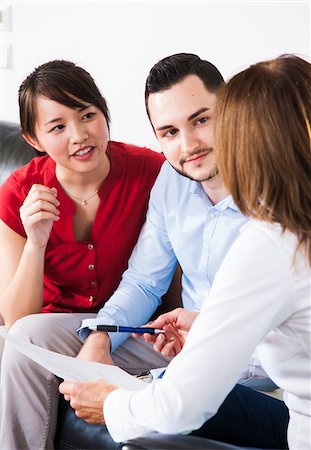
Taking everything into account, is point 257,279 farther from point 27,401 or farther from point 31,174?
point 31,174

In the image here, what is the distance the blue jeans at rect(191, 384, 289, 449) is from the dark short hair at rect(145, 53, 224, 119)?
2.62 feet

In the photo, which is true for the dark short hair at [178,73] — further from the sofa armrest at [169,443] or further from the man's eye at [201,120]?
the sofa armrest at [169,443]

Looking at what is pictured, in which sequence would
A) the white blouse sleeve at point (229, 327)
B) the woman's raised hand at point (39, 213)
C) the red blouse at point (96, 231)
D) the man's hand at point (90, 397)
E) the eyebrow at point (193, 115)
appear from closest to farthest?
the white blouse sleeve at point (229, 327)
the man's hand at point (90, 397)
the eyebrow at point (193, 115)
the woman's raised hand at point (39, 213)
the red blouse at point (96, 231)

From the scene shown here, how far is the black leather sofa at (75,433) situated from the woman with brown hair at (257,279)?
2cm

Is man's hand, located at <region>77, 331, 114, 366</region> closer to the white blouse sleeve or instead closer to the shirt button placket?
the shirt button placket

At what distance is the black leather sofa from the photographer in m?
1.29

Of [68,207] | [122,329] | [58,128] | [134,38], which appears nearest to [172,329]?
[122,329]

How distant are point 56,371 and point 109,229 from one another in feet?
2.51

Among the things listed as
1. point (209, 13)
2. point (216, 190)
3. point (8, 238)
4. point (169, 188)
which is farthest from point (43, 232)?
point (209, 13)

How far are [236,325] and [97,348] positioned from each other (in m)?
0.84

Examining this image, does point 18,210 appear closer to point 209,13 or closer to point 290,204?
point 209,13

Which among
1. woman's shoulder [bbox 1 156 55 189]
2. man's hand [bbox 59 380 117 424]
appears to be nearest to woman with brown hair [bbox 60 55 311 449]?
man's hand [bbox 59 380 117 424]

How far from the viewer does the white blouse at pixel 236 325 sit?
1.20 m

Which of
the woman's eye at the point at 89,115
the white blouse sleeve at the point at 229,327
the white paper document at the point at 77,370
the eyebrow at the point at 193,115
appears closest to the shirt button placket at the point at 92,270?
the woman's eye at the point at 89,115
